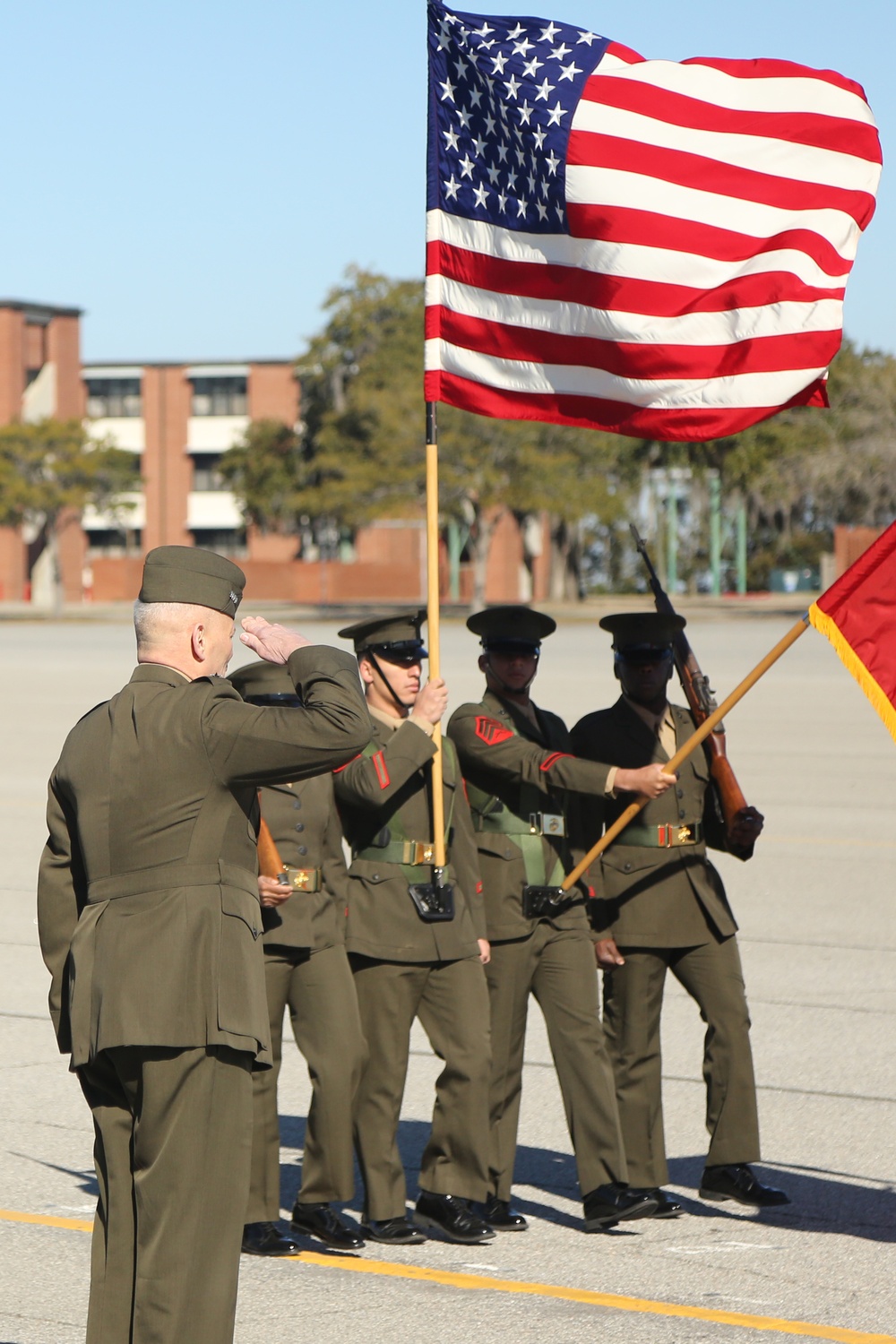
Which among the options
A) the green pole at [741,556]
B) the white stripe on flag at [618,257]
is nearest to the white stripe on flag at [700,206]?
the white stripe on flag at [618,257]

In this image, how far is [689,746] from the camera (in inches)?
225

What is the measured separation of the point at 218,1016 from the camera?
378cm

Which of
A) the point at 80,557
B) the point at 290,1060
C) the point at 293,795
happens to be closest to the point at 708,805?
the point at 293,795

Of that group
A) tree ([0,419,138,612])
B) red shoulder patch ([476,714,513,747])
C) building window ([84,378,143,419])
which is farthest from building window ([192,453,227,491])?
red shoulder patch ([476,714,513,747])

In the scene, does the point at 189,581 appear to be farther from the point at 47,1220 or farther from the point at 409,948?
the point at 47,1220

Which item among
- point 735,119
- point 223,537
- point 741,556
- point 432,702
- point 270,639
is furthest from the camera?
point 223,537

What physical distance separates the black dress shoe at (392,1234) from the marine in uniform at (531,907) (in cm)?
29

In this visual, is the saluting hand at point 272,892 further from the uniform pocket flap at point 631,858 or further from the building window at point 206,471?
the building window at point 206,471

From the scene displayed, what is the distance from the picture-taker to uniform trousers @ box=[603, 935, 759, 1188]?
600 centimetres

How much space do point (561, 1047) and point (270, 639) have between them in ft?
6.27

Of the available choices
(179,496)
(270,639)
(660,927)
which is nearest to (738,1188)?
(660,927)

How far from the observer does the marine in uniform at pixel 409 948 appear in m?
5.67

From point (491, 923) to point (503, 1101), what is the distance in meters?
0.58

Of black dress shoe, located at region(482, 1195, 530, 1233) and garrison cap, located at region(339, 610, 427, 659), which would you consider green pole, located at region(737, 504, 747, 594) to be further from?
black dress shoe, located at region(482, 1195, 530, 1233)
